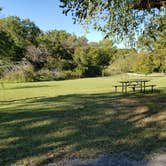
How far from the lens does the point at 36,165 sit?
6.11 metres

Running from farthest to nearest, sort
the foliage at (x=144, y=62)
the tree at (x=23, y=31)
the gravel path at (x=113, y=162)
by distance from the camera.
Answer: the tree at (x=23, y=31)
the foliage at (x=144, y=62)
the gravel path at (x=113, y=162)

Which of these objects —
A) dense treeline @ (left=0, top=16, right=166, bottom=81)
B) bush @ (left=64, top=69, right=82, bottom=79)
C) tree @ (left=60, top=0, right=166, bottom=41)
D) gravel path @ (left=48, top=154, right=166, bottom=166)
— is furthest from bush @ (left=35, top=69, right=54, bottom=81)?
gravel path @ (left=48, top=154, right=166, bottom=166)

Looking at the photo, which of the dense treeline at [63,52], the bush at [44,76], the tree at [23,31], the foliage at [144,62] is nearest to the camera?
the foliage at [144,62]

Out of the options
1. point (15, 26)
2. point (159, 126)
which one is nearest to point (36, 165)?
point (159, 126)

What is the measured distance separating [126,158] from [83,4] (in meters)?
7.06

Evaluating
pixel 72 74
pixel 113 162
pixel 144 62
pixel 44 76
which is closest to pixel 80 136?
pixel 113 162

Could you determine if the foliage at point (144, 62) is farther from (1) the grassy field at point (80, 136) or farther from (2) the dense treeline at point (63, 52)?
(1) the grassy field at point (80, 136)

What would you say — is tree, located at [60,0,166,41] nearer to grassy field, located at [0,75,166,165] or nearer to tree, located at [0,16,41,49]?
grassy field, located at [0,75,166,165]

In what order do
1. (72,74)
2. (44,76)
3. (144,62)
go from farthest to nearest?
(72,74) < (44,76) < (144,62)

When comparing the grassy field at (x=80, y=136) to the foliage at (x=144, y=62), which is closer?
the grassy field at (x=80, y=136)

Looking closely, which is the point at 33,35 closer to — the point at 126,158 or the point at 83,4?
the point at 83,4

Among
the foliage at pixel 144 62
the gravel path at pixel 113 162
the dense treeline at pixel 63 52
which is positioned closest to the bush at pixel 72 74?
the dense treeline at pixel 63 52

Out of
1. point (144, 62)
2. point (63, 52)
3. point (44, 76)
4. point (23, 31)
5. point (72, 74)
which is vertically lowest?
point (72, 74)

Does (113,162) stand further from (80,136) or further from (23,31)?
(23,31)
